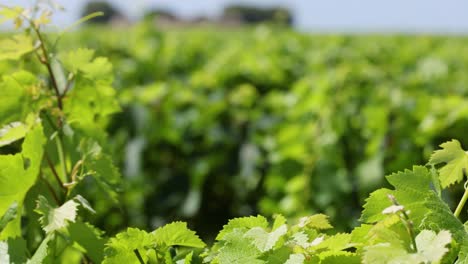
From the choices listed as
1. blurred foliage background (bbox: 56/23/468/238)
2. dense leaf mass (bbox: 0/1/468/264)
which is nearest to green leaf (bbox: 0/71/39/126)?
dense leaf mass (bbox: 0/1/468/264)

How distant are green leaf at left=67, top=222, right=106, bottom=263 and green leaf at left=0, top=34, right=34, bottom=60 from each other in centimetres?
35

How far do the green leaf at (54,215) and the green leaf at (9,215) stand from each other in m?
0.12

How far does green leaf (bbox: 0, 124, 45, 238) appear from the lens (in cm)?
127

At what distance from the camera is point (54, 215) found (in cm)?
120

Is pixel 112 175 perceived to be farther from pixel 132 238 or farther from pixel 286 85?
pixel 286 85

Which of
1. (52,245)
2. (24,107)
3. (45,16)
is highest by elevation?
(45,16)

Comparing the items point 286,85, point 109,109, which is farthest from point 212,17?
point 109,109

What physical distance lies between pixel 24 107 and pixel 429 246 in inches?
34.4

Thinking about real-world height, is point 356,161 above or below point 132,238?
above

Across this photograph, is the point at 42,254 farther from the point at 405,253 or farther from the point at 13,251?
the point at 405,253

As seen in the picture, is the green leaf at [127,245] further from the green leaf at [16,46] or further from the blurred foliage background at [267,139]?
the blurred foliage background at [267,139]

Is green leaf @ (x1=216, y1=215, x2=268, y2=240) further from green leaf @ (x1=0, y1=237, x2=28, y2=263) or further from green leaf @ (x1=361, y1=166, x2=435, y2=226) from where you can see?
green leaf @ (x1=0, y1=237, x2=28, y2=263)

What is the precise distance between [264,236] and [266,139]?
387 cm

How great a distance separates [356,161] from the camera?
4664 millimetres
